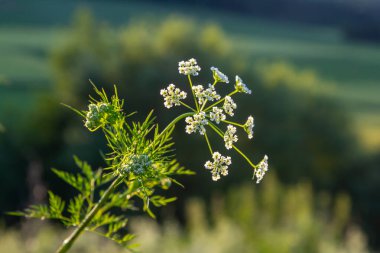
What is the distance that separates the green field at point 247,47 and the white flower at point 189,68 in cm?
4575

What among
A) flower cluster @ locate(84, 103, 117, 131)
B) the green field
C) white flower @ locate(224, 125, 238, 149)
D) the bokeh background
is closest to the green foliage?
flower cluster @ locate(84, 103, 117, 131)


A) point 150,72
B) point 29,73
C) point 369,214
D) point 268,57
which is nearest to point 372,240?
point 369,214

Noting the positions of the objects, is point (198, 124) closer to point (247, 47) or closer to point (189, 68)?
point (189, 68)

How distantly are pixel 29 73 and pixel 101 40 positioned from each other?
27.4 ft

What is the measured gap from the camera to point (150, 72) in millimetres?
36719

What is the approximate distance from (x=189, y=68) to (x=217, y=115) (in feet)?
0.52

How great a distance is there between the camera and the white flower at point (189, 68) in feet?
4.65

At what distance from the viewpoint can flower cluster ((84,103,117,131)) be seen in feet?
4.18

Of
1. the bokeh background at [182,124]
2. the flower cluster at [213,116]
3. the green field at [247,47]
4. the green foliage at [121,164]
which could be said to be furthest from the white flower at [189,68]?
the green field at [247,47]

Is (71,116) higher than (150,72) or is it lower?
lower

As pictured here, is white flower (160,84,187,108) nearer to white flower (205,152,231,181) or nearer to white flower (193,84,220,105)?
white flower (193,84,220,105)

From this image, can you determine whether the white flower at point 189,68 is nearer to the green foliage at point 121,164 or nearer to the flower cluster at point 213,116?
the flower cluster at point 213,116

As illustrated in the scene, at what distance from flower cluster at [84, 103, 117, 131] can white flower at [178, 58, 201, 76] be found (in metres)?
0.18

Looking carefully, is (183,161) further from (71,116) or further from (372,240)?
(372,240)
